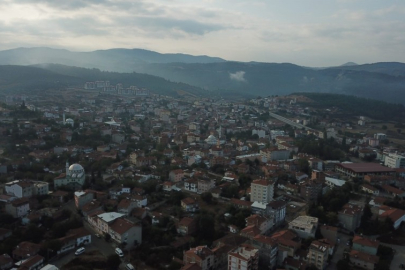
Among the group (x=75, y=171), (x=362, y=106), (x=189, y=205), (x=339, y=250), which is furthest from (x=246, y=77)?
(x=339, y=250)

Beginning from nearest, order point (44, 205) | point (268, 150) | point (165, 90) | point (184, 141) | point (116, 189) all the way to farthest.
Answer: point (44, 205)
point (116, 189)
point (268, 150)
point (184, 141)
point (165, 90)

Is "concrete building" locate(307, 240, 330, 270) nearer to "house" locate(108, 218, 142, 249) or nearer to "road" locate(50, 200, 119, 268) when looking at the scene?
"house" locate(108, 218, 142, 249)

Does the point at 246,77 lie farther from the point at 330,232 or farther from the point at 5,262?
the point at 5,262

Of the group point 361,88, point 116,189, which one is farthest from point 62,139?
point 361,88

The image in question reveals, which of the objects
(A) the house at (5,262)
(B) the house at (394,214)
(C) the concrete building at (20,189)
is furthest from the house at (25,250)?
(B) the house at (394,214)

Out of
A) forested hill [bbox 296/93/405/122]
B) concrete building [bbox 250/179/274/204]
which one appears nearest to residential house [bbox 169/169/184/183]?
concrete building [bbox 250/179/274/204]

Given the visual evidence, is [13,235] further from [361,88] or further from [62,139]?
[361,88]

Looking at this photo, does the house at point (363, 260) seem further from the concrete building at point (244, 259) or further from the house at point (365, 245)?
the concrete building at point (244, 259)
